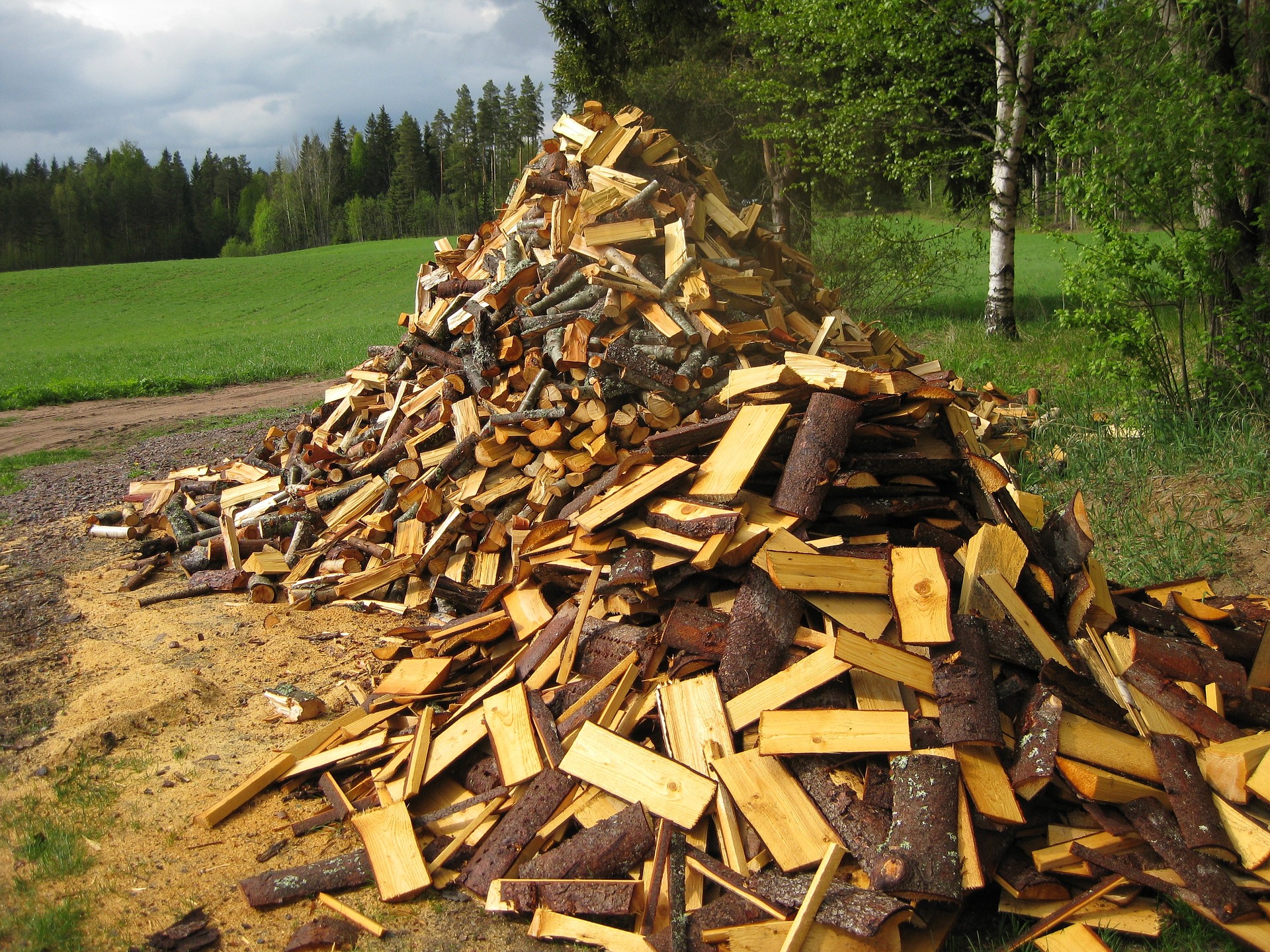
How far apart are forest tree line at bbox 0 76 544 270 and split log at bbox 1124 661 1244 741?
67360 millimetres

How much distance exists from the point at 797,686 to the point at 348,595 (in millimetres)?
3356

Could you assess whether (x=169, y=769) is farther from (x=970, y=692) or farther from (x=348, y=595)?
(x=970, y=692)

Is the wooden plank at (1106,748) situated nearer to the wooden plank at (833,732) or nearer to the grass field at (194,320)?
the wooden plank at (833,732)

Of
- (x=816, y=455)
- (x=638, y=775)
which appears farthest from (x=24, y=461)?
(x=816, y=455)

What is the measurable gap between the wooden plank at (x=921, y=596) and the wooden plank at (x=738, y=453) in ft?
2.63

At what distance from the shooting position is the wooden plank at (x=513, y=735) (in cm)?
311

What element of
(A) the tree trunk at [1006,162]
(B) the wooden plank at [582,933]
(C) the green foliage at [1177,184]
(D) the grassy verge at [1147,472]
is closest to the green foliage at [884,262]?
(A) the tree trunk at [1006,162]

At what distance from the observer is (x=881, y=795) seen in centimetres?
269

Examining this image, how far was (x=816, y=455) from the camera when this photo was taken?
3.60 m

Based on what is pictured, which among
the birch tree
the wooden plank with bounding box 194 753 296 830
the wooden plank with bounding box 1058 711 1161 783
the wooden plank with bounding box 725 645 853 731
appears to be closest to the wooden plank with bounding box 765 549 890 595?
the wooden plank with bounding box 725 645 853 731

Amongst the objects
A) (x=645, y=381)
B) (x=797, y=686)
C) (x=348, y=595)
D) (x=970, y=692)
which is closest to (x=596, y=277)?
(x=645, y=381)

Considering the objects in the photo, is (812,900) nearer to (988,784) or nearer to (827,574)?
(988,784)

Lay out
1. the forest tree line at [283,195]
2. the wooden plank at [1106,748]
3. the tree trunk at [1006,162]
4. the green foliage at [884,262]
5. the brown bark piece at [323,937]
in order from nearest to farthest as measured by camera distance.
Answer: the brown bark piece at [323,937], the wooden plank at [1106,748], the tree trunk at [1006,162], the green foliage at [884,262], the forest tree line at [283,195]

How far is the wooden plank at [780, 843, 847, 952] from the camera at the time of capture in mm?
2299
